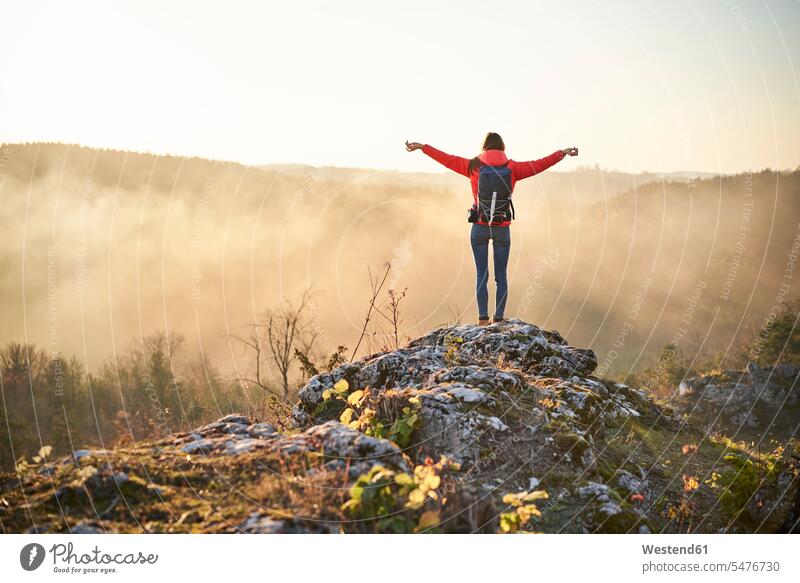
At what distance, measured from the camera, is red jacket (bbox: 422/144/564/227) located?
37.1 feet

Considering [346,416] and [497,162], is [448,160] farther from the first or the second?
[346,416]

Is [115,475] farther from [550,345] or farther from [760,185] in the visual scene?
[760,185]

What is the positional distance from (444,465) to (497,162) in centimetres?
625

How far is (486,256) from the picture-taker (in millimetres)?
11562

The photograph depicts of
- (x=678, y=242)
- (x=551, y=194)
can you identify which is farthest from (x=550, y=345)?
(x=551, y=194)

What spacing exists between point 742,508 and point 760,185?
133m

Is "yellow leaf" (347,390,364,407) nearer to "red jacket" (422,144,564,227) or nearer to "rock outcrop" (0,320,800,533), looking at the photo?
"rock outcrop" (0,320,800,533)

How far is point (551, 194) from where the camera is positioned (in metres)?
156
